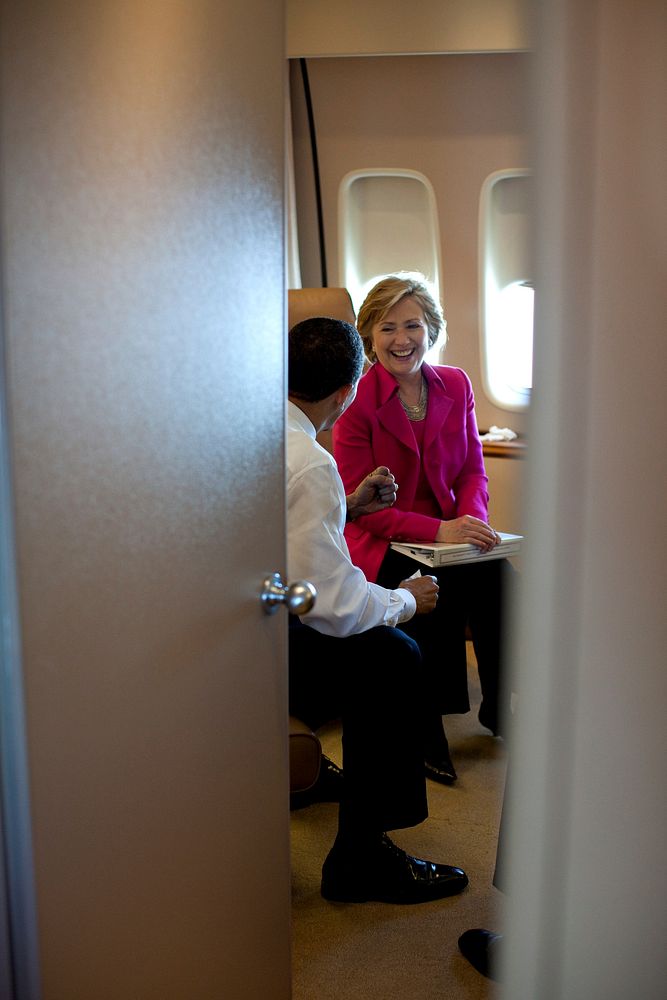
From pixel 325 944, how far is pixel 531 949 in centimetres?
88

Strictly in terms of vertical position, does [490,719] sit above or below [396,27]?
below

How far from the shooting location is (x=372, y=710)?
7.07 feet

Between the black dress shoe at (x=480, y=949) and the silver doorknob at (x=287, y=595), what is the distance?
0.94 m

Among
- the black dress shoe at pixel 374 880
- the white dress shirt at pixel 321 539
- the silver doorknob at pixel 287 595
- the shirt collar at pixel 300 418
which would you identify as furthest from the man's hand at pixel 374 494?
the silver doorknob at pixel 287 595

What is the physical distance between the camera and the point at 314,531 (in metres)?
1.96

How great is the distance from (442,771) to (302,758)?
0.90 metres

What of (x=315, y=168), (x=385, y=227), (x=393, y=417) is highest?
(x=315, y=168)

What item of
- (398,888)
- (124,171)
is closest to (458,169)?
(398,888)

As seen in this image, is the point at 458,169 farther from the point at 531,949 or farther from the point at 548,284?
the point at 531,949

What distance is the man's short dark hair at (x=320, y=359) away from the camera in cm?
218

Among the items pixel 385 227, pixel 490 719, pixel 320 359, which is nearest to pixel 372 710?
pixel 320 359

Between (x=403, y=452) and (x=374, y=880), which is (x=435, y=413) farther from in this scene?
(x=374, y=880)

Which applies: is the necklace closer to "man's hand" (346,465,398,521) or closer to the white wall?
"man's hand" (346,465,398,521)

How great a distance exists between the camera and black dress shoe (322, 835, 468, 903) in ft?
7.15
